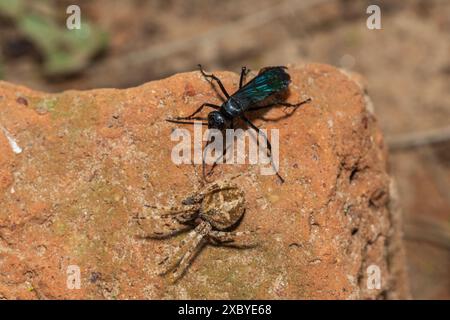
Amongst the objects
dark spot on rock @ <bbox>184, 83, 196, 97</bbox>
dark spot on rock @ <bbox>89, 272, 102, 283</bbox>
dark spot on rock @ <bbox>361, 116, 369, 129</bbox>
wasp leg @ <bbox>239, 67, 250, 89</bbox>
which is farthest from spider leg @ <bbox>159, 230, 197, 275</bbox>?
dark spot on rock @ <bbox>361, 116, 369, 129</bbox>

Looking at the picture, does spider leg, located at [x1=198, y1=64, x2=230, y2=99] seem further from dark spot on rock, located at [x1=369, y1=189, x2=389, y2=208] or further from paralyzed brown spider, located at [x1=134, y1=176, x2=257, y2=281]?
dark spot on rock, located at [x1=369, y1=189, x2=389, y2=208]

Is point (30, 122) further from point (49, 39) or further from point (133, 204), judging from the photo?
point (49, 39)

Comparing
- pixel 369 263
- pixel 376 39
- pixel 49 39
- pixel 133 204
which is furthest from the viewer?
pixel 376 39

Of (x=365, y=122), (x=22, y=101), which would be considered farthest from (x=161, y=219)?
(x=365, y=122)

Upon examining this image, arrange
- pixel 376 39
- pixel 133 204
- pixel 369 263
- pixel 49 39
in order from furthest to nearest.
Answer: pixel 376 39 < pixel 49 39 < pixel 369 263 < pixel 133 204

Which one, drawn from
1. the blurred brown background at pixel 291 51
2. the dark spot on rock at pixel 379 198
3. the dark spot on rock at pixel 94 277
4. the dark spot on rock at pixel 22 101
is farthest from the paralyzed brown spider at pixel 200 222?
the blurred brown background at pixel 291 51

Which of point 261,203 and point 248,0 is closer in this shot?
point 261,203

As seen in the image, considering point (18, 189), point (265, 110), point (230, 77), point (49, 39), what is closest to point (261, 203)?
point (265, 110)
